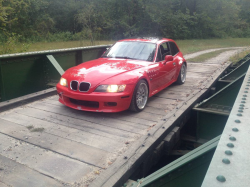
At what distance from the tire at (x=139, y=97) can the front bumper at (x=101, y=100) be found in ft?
0.39

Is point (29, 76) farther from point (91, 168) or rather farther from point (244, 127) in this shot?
point (244, 127)

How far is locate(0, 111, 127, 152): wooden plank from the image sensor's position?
3642mm

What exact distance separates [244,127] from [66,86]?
12.3 ft

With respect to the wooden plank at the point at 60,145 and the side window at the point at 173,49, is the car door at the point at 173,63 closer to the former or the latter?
the side window at the point at 173,49

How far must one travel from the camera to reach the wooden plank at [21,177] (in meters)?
2.70

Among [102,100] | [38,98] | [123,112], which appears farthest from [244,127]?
[38,98]

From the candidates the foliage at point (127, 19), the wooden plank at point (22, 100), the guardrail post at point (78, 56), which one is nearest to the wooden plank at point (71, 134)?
the wooden plank at point (22, 100)

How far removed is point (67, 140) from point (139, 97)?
1.82 metres

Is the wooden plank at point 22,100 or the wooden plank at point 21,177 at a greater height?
the wooden plank at point 22,100

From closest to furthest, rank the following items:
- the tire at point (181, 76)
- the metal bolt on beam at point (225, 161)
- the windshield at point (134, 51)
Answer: the metal bolt on beam at point (225, 161), the windshield at point (134, 51), the tire at point (181, 76)

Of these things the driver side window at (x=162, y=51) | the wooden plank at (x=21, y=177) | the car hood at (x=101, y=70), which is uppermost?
the driver side window at (x=162, y=51)

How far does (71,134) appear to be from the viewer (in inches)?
156

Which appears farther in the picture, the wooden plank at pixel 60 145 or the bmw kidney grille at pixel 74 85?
the bmw kidney grille at pixel 74 85

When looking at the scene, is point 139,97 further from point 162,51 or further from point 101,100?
point 162,51
